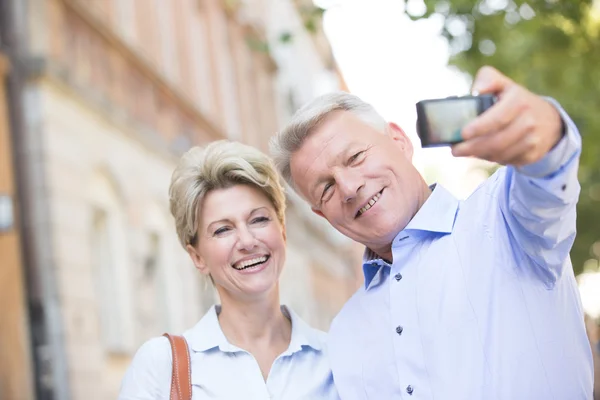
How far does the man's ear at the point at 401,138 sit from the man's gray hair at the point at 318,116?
37 mm

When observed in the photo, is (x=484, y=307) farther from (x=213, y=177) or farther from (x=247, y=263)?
(x=213, y=177)

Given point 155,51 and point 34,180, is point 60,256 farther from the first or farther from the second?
point 155,51

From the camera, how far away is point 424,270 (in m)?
3.20

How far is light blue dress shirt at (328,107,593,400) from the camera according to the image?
293 cm

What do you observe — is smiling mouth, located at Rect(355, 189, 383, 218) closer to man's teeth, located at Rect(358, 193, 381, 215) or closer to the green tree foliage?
man's teeth, located at Rect(358, 193, 381, 215)

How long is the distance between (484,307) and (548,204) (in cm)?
53

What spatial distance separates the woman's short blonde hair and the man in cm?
27

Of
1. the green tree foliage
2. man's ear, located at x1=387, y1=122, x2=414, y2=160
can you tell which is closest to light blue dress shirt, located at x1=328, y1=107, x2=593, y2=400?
man's ear, located at x1=387, y1=122, x2=414, y2=160

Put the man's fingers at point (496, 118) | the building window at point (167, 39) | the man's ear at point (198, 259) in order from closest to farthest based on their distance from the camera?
the man's fingers at point (496, 118) < the man's ear at point (198, 259) < the building window at point (167, 39)

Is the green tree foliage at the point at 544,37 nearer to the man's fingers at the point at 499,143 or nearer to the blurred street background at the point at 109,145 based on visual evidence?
the blurred street background at the point at 109,145

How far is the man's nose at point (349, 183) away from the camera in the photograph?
10.8 feet

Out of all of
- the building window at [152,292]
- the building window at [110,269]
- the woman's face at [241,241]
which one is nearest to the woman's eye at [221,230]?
the woman's face at [241,241]

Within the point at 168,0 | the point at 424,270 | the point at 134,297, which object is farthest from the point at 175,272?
the point at 424,270

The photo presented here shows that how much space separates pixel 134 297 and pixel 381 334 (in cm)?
811
